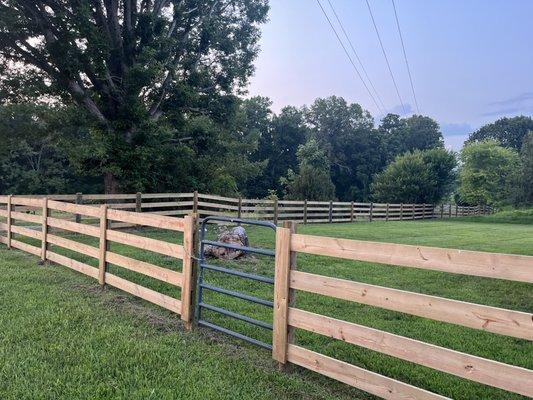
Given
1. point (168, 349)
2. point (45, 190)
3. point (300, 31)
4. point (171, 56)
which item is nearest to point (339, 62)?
point (300, 31)

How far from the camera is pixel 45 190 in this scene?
39.0 metres

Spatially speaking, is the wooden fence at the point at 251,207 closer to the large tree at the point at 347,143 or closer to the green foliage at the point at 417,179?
the green foliage at the point at 417,179

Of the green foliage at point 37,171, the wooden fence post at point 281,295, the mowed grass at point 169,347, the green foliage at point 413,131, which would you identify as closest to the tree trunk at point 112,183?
the mowed grass at point 169,347

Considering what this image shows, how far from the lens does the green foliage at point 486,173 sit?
50062mm

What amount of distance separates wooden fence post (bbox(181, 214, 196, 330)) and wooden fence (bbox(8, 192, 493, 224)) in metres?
5.19

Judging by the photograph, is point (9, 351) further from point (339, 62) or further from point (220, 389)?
point (339, 62)

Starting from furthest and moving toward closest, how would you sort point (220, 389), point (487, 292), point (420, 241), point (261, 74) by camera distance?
point (261, 74) → point (420, 241) → point (487, 292) → point (220, 389)

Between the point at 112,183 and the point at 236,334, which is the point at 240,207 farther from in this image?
the point at 236,334

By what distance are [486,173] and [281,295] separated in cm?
5297

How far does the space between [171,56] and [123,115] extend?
10.5ft

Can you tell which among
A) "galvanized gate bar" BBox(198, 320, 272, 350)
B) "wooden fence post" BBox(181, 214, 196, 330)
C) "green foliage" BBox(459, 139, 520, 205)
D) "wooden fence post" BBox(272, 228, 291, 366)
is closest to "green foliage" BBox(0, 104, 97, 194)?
"wooden fence post" BBox(181, 214, 196, 330)

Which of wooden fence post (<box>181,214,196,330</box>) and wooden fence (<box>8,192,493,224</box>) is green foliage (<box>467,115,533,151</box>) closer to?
wooden fence (<box>8,192,493,224</box>)

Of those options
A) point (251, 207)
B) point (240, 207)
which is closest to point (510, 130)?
point (251, 207)

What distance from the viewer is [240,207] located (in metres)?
16.9
